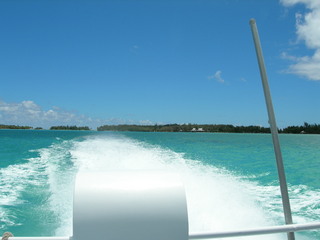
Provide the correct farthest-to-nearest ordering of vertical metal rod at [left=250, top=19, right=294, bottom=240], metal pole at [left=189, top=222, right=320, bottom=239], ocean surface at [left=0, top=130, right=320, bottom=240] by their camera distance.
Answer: ocean surface at [left=0, top=130, right=320, bottom=240] → vertical metal rod at [left=250, top=19, right=294, bottom=240] → metal pole at [left=189, top=222, right=320, bottom=239]

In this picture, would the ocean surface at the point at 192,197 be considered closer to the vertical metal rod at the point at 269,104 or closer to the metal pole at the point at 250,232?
the vertical metal rod at the point at 269,104

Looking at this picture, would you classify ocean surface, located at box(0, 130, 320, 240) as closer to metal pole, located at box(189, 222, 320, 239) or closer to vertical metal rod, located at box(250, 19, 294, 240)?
vertical metal rod, located at box(250, 19, 294, 240)

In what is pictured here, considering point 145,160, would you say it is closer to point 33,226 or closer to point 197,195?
point 197,195

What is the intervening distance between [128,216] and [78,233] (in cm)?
17

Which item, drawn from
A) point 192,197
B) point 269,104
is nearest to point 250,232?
point 269,104

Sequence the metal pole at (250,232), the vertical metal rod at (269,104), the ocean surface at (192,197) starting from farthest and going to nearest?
the ocean surface at (192,197) → the vertical metal rod at (269,104) → the metal pole at (250,232)

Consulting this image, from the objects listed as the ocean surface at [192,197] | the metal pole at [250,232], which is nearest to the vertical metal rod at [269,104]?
the metal pole at [250,232]

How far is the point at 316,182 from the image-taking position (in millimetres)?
7707

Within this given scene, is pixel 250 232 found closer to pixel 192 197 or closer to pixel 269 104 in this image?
pixel 269 104

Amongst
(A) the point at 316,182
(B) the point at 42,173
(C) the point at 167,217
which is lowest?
(A) the point at 316,182

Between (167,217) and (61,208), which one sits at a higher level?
(167,217)

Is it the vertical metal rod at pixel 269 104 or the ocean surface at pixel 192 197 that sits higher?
the vertical metal rod at pixel 269 104

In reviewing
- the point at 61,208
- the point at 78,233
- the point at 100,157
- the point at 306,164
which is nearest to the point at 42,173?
the point at 100,157

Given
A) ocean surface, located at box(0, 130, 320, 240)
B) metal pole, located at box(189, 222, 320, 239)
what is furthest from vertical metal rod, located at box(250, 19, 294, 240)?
ocean surface, located at box(0, 130, 320, 240)
